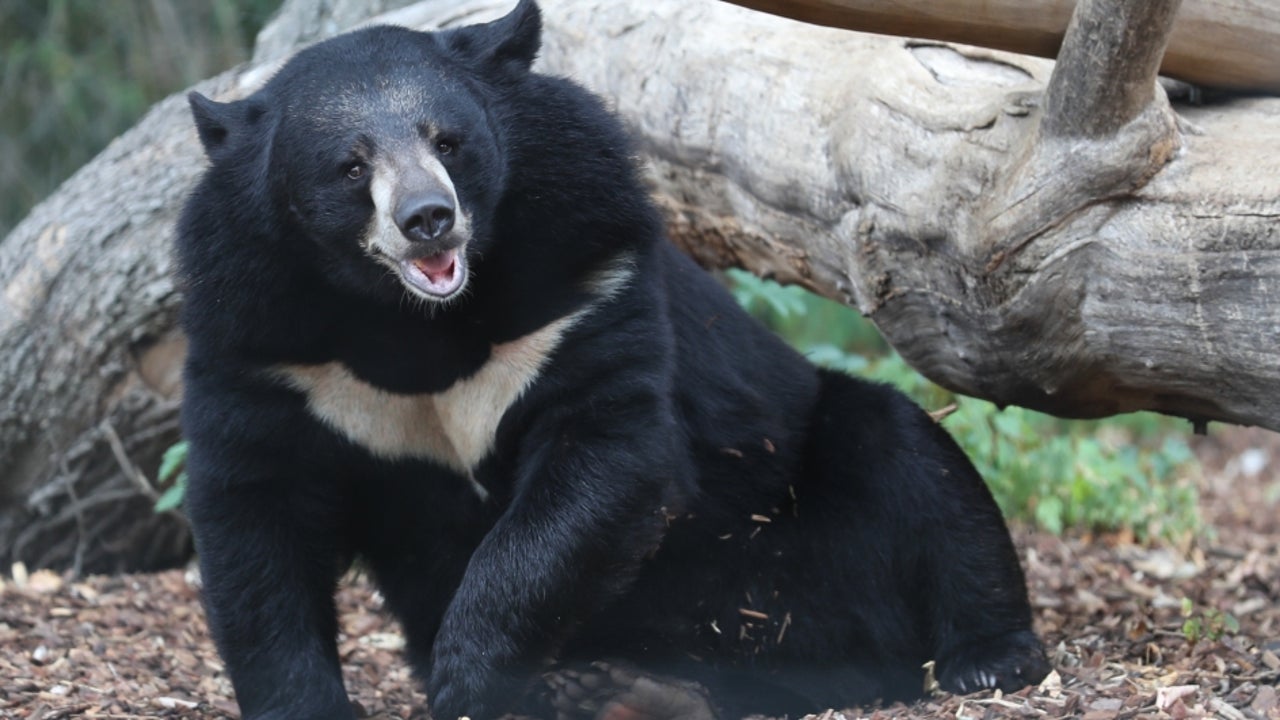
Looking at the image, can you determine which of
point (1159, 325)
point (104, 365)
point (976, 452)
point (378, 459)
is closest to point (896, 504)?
point (1159, 325)

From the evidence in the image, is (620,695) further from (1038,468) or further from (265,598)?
(1038,468)

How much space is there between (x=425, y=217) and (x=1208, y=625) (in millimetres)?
2480

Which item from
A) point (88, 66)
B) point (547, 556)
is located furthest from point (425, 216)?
point (88, 66)

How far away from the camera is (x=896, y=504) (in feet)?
12.6

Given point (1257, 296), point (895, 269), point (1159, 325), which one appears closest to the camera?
point (1257, 296)

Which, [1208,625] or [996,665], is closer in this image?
[996,665]

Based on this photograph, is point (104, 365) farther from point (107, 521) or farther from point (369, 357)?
point (369, 357)

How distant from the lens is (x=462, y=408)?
3.39m

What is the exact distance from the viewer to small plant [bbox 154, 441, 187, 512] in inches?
193

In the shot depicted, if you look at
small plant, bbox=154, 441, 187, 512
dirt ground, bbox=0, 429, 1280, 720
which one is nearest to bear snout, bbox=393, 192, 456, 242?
dirt ground, bbox=0, 429, 1280, 720

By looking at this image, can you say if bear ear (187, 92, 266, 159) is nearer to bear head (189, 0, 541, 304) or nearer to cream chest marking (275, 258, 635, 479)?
bear head (189, 0, 541, 304)

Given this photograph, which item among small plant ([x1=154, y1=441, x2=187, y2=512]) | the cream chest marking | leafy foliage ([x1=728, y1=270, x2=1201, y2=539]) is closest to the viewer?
the cream chest marking

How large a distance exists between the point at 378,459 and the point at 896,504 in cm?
139

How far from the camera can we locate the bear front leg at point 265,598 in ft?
10.5
